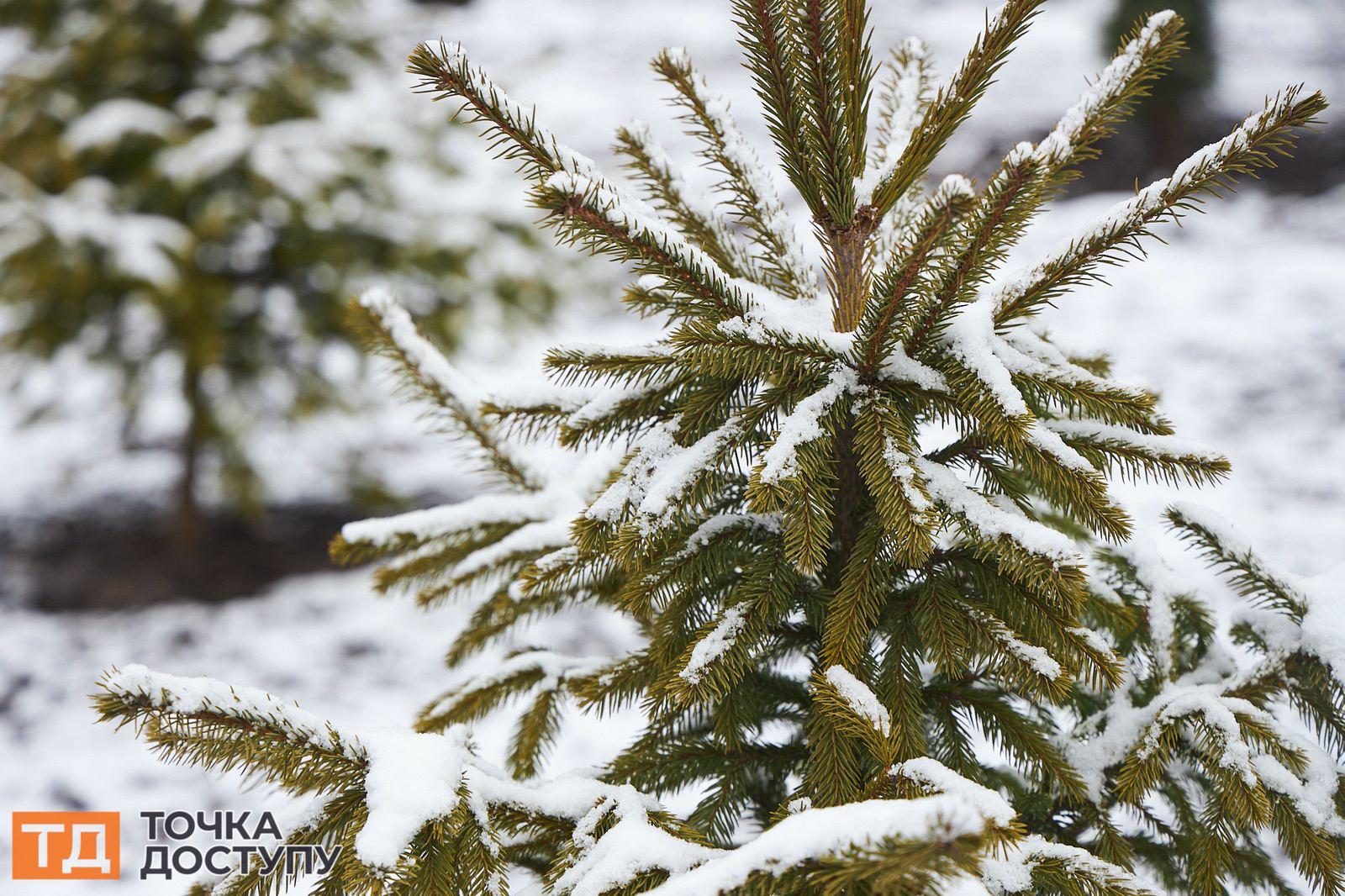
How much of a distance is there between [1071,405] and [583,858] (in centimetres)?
79

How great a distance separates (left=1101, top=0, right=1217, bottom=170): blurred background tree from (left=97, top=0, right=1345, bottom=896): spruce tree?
373 inches

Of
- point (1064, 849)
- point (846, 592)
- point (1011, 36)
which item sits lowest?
point (1064, 849)

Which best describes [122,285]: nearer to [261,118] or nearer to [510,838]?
[261,118]

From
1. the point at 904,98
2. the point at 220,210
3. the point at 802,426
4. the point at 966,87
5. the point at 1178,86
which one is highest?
the point at 1178,86

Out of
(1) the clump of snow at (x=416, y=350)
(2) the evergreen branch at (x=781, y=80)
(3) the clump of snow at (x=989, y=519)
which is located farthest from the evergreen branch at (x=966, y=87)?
(1) the clump of snow at (x=416, y=350)

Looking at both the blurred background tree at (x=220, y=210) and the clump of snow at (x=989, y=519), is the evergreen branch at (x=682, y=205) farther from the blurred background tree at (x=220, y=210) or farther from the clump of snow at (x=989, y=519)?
the blurred background tree at (x=220, y=210)

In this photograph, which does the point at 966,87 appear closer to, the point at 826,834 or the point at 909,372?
the point at 909,372

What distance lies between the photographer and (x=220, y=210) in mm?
4336

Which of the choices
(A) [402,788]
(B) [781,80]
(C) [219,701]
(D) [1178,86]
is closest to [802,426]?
(B) [781,80]

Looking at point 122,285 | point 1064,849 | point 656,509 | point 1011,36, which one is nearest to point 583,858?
point 656,509

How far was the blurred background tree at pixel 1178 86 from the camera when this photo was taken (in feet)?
29.1

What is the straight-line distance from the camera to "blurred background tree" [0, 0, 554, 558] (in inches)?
173

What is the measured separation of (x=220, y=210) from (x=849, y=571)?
14.3ft

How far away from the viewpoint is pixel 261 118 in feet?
15.4
